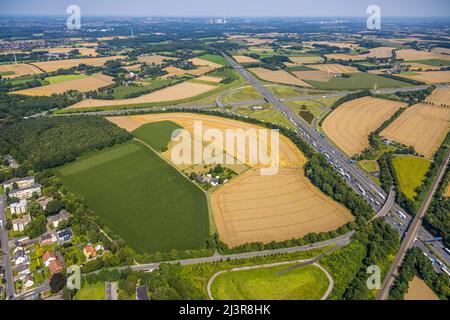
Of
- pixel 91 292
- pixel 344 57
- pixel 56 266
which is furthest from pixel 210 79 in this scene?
pixel 91 292

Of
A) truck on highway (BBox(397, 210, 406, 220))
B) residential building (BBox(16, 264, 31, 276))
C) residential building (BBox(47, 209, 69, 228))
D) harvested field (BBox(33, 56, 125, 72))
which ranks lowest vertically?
residential building (BBox(16, 264, 31, 276))

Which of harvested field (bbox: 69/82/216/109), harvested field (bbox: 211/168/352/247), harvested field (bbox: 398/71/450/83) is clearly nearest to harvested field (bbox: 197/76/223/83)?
harvested field (bbox: 69/82/216/109)

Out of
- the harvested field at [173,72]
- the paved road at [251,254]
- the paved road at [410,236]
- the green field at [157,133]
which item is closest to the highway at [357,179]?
the paved road at [410,236]

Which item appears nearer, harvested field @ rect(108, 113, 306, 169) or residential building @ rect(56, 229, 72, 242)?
residential building @ rect(56, 229, 72, 242)

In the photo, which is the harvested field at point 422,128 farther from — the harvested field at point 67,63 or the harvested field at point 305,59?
the harvested field at point 67,63

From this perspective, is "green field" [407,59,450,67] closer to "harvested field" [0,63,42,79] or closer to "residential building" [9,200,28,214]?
"residential building" [9,200,28,214]

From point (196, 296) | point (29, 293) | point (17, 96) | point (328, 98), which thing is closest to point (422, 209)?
point (196, 296)

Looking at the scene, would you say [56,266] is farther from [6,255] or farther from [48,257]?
[6,255]
